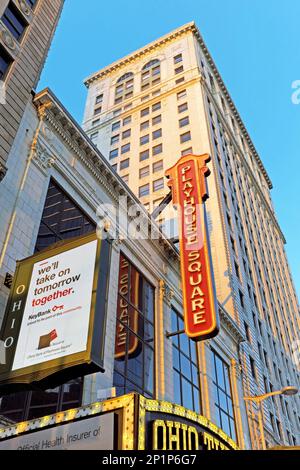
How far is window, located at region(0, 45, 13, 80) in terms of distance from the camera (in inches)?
715

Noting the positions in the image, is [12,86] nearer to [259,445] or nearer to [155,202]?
[259,445]

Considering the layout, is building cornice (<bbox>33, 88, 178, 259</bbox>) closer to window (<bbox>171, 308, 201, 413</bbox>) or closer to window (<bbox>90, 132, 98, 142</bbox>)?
window (<bbox>171, 308, 201, 413</bbox>)

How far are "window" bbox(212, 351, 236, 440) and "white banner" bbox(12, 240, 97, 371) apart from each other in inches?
718

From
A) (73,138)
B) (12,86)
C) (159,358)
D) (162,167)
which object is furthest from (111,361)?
(162,167)

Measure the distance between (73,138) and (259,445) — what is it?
81.2 feet

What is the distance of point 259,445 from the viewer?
102 feet

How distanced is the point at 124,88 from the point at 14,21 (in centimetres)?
5427

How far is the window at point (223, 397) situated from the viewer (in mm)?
27183

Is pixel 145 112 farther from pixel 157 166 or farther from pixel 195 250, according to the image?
pixel 195 250

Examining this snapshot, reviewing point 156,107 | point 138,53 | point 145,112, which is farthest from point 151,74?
point 156,107

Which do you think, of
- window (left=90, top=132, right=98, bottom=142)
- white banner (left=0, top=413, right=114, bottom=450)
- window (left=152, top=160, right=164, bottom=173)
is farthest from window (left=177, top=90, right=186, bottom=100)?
white banner (left=0, top=413, right=114, bottom=450)

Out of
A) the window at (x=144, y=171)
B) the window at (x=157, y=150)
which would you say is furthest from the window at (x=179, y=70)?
the window at (x=144, y=171)

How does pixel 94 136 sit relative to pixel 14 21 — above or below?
above

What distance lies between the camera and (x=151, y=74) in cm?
7031
